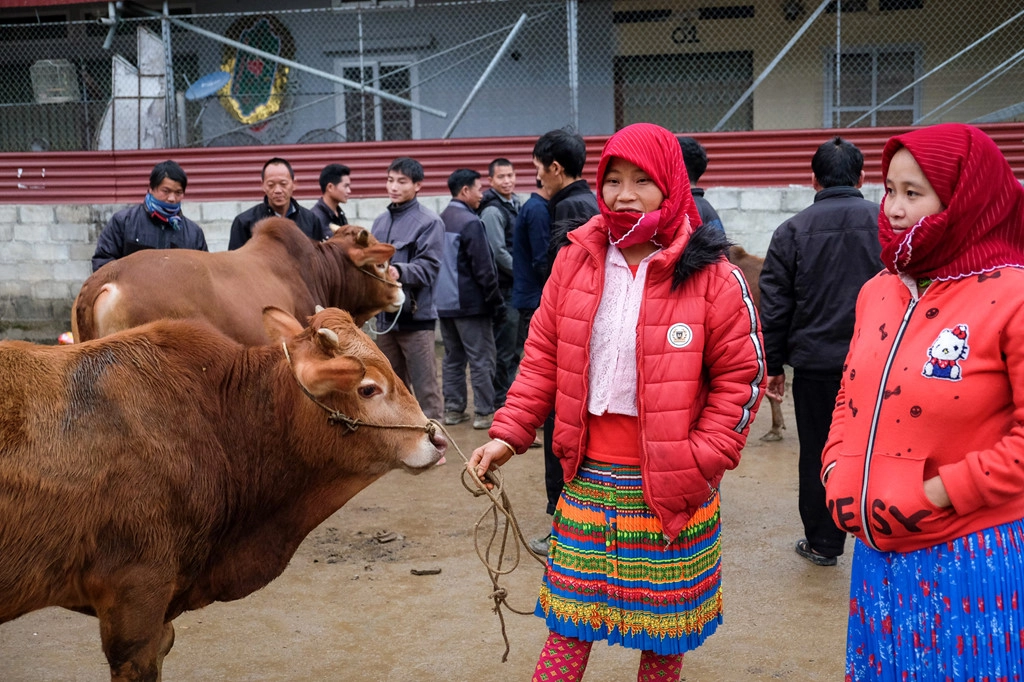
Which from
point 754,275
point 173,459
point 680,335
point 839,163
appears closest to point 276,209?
point 754,275

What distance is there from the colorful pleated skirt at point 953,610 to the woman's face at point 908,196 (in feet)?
2.37

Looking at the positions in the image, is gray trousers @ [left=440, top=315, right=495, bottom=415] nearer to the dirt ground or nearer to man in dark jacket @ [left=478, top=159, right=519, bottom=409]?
man in dark jacket @ [left=478, top=159, right=519, bottom=409]

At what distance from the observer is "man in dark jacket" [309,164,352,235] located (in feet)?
26.2

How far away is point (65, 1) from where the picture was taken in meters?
13.3

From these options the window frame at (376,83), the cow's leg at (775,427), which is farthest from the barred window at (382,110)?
the cow's leg at (775,427)

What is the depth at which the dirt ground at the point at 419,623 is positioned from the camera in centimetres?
395

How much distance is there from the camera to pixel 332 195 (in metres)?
8.10

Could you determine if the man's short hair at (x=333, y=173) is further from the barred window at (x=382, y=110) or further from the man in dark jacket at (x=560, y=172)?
the barred window at (x=382, y=110)

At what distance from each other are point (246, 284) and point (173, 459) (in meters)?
3.19

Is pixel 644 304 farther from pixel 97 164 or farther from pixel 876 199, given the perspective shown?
pixel 97 164

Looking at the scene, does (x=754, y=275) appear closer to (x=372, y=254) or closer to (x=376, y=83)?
(x=372, y=254)

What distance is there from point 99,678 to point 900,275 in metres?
3.25

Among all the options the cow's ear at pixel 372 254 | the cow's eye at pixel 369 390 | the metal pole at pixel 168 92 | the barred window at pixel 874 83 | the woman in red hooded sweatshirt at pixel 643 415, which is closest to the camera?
the woman in red hooded sweatshirt at pixel 643 415

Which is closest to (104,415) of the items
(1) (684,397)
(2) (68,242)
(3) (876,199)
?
(1) (684,397)
